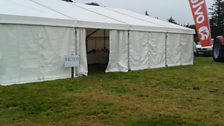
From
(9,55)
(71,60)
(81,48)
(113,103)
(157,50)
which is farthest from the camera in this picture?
(157,50)

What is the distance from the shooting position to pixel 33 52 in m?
8.10

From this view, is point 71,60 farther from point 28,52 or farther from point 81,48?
point 28,52

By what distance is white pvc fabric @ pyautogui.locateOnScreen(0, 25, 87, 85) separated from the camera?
24.6ft

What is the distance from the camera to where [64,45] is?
8875 mm

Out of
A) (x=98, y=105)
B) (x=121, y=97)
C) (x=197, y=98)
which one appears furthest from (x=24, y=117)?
(x=197, y=98)

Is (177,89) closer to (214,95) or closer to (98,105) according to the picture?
(214,95)

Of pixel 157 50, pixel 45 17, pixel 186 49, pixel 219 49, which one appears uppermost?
pixel 45 17

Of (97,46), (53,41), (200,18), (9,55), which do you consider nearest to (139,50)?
(53,41)

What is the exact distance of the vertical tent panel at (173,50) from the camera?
13109 mm

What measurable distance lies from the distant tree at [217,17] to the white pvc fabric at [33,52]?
34.2 meters

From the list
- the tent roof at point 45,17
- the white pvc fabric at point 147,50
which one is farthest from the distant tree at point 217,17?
the tent roof at point 45,17

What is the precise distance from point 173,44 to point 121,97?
756cm

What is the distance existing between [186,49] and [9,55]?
8944 mm

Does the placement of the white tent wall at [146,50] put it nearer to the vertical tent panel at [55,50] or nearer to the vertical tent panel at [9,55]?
the vertical tent panel at [55,50]
